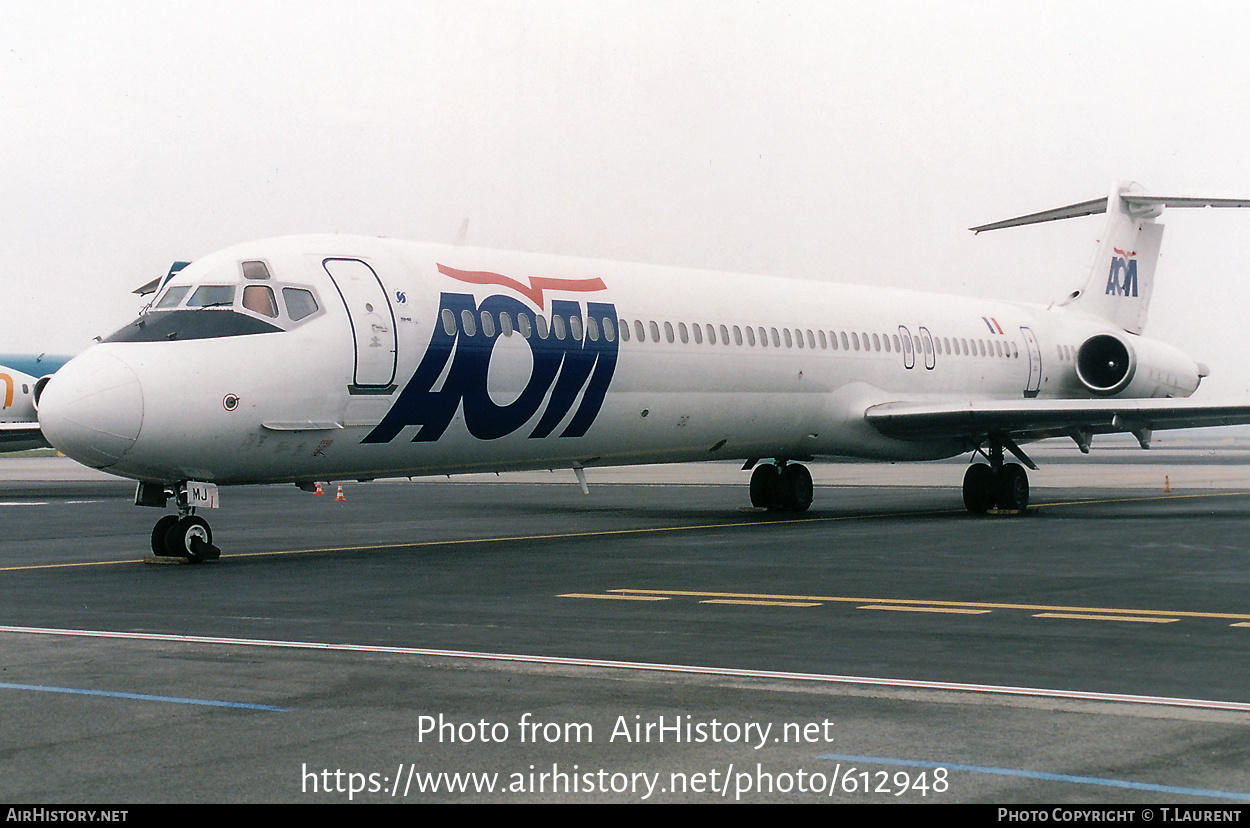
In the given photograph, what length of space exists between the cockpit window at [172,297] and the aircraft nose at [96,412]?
1347mm

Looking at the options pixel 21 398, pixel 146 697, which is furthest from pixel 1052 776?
pixel 21 398

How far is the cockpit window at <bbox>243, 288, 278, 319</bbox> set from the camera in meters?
15.3

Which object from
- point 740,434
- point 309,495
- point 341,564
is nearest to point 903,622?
point 341,564

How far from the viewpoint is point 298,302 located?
15516mm

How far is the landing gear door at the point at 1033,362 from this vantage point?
90.1ft

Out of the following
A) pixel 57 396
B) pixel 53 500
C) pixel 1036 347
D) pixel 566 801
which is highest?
pixel 1036 347

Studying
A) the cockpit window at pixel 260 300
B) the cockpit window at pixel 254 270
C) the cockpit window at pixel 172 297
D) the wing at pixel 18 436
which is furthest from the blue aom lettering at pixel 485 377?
the wing at pixel 18 436

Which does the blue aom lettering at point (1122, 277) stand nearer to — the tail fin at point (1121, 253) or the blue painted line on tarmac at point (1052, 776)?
the tail fin at point (1121, 253)

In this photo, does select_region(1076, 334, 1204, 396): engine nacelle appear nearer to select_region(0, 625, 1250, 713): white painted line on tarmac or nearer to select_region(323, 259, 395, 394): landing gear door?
select_region(323, 259, 395, 394): landing gear door

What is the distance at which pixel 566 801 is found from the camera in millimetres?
5238

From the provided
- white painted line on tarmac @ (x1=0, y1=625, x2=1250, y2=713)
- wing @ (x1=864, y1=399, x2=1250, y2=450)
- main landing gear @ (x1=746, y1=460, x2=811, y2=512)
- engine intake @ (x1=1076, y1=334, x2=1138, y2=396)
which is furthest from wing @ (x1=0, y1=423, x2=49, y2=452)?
white painted line on tarmac @ (x1=0, y1=625, x2=1250, y2=713)

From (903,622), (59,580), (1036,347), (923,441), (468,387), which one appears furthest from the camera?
(1036,347)

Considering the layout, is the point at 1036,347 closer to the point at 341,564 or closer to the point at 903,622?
the point at 341,564

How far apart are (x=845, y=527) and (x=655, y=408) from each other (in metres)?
3.25
